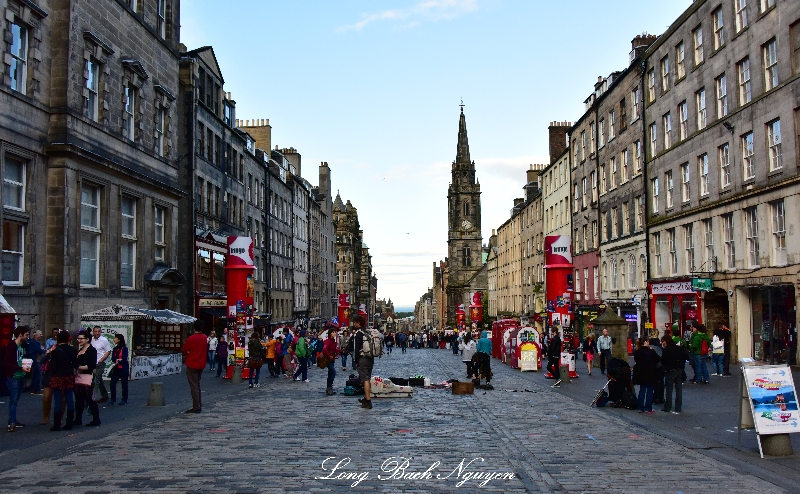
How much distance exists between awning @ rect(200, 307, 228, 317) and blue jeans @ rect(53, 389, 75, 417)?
28079mm

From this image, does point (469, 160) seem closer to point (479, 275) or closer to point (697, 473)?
point (479, 275)

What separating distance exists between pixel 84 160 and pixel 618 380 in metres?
18.9

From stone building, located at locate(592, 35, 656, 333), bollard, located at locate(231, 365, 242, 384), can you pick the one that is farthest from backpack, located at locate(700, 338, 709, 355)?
stone building, located at locate(592, 35, 656, 333)

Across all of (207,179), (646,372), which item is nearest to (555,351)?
(646,372)

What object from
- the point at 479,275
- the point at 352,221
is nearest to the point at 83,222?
the point at 352,221

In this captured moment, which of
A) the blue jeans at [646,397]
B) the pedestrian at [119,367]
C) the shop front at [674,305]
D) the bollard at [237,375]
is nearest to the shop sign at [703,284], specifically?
the shop front at [674,305]

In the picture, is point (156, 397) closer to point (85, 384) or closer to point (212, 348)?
point (85, 384)

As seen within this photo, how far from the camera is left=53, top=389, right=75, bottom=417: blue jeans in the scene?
13.5 m

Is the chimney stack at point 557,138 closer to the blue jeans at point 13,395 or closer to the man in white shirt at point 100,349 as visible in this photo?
the man in white shirt at point 100,349

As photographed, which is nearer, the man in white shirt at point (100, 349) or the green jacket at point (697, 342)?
the man in white shirt at point (100, 349)

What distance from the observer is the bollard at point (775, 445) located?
10.8 meters

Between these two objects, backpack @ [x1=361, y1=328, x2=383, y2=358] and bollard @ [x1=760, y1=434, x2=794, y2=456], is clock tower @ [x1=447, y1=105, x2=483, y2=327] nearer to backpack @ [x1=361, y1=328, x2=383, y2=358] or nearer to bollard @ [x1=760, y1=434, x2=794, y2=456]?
backpack @ [x1=361, y1=328, x2=383, y2=358]

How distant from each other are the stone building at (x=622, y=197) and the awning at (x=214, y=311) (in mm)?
22553

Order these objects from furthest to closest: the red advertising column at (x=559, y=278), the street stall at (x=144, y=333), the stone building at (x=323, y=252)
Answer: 1. the stone building at (x=323, y=252)
2. the red advertising column at (x=559, y=278)
3. the street stall at (x=144, y=333)
